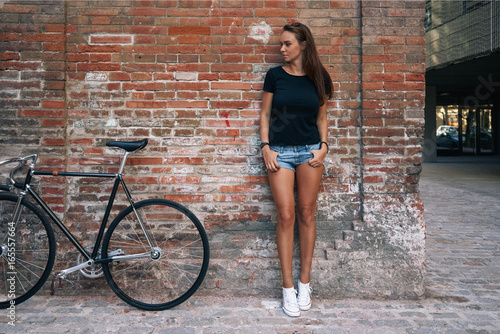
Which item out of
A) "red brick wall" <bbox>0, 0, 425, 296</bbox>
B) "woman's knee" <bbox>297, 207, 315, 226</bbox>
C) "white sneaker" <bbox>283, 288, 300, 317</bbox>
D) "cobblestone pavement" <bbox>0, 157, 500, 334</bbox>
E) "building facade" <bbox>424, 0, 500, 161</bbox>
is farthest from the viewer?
"building facade" <bbox>424, 0, 500, 161</bbox>

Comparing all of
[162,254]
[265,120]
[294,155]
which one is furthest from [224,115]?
[162,254]

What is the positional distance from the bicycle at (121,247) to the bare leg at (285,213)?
2.02 ft

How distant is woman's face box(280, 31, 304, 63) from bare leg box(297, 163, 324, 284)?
0.88 metres

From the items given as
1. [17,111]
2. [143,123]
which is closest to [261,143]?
[143,123]

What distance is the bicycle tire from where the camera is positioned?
307cm

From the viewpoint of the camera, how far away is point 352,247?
335cm

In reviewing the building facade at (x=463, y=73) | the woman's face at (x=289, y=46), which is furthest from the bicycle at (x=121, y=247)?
the building facade at (x=463, y=73)

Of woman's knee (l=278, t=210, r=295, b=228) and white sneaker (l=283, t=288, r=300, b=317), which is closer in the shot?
white sneaker (l=283, t=288, r=300, b=317)

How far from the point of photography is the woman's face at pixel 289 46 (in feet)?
→ 10.2

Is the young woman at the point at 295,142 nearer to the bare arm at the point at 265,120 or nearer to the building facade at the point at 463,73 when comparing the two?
the bare arm at the point at 265,120

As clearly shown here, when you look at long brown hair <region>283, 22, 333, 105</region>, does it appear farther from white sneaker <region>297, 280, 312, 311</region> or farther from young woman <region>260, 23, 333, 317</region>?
white sneaker <region>297, 280, 312, 311</region>

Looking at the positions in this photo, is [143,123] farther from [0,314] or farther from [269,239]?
[0,314]

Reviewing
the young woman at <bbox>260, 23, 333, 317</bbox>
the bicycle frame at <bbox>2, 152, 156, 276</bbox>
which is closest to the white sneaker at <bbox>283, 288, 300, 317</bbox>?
the young woman at <bbox>260, 23, 333, 317</bbox>

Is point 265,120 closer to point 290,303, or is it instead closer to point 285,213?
point 285,213
